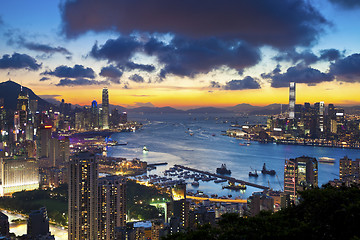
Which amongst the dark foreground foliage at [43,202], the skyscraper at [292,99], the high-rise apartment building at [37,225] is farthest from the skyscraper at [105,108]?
the high-rise apartment building at [37,225]

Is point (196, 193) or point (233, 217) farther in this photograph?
point (196, 193)

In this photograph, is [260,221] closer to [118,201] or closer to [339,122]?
[118,201]

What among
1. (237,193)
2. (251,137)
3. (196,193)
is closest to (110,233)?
(196,193)

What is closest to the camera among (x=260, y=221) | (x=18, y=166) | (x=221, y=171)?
(x=260, y=221)

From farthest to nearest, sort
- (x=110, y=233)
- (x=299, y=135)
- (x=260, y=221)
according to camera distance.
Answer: (x=299, y=135), (x=110, y=233), (x=260, y=221)

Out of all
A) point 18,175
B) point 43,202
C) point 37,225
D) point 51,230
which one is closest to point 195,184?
point 43,202

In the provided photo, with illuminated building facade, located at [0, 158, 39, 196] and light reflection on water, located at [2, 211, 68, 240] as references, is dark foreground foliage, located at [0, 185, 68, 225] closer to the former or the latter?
light reflection on water, located at [2, 211, 68, 240]

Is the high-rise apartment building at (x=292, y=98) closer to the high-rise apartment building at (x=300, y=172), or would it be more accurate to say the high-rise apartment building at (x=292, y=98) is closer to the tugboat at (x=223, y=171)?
the tugboat at (x=223, y=171)

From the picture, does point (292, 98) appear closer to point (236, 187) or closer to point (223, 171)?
point (223, 171)
